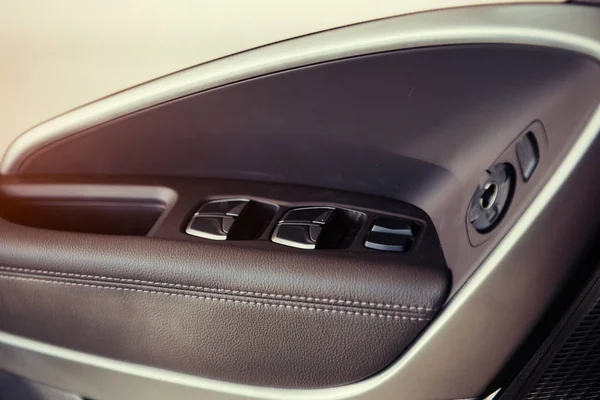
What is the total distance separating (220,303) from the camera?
874 mm

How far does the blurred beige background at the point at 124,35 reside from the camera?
0.93 m

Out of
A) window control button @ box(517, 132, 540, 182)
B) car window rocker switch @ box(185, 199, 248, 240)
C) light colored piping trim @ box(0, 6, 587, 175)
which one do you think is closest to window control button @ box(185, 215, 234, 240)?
car window rocker switch @ box(185, 199, 248, 240)

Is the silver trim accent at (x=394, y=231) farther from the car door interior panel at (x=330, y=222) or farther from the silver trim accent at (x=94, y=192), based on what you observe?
the silver trim accent at (x=94, y=192)

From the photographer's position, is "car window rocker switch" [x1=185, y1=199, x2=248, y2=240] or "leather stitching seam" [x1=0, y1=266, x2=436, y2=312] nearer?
"leather stitching seam" [x1=0, y1=266, x2=436, y2=312]

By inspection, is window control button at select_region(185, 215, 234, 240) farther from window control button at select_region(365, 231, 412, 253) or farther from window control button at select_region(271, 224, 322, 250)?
window control button at select_region(365, 231, 412, 253)

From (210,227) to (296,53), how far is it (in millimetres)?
270

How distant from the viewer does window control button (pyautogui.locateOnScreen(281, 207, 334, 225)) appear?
0.96 m

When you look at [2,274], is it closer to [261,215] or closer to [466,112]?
[261,215]

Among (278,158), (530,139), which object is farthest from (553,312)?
(278,158)

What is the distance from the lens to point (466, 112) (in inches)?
35.5

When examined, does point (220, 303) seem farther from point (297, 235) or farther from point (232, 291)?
point (297, 235)

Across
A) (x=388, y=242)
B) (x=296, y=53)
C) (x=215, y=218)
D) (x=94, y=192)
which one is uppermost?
(x=296, y=53)

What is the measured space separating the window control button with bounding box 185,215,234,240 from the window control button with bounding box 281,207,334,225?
3.3 inches

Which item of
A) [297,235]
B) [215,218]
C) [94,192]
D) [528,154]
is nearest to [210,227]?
[215,218]
